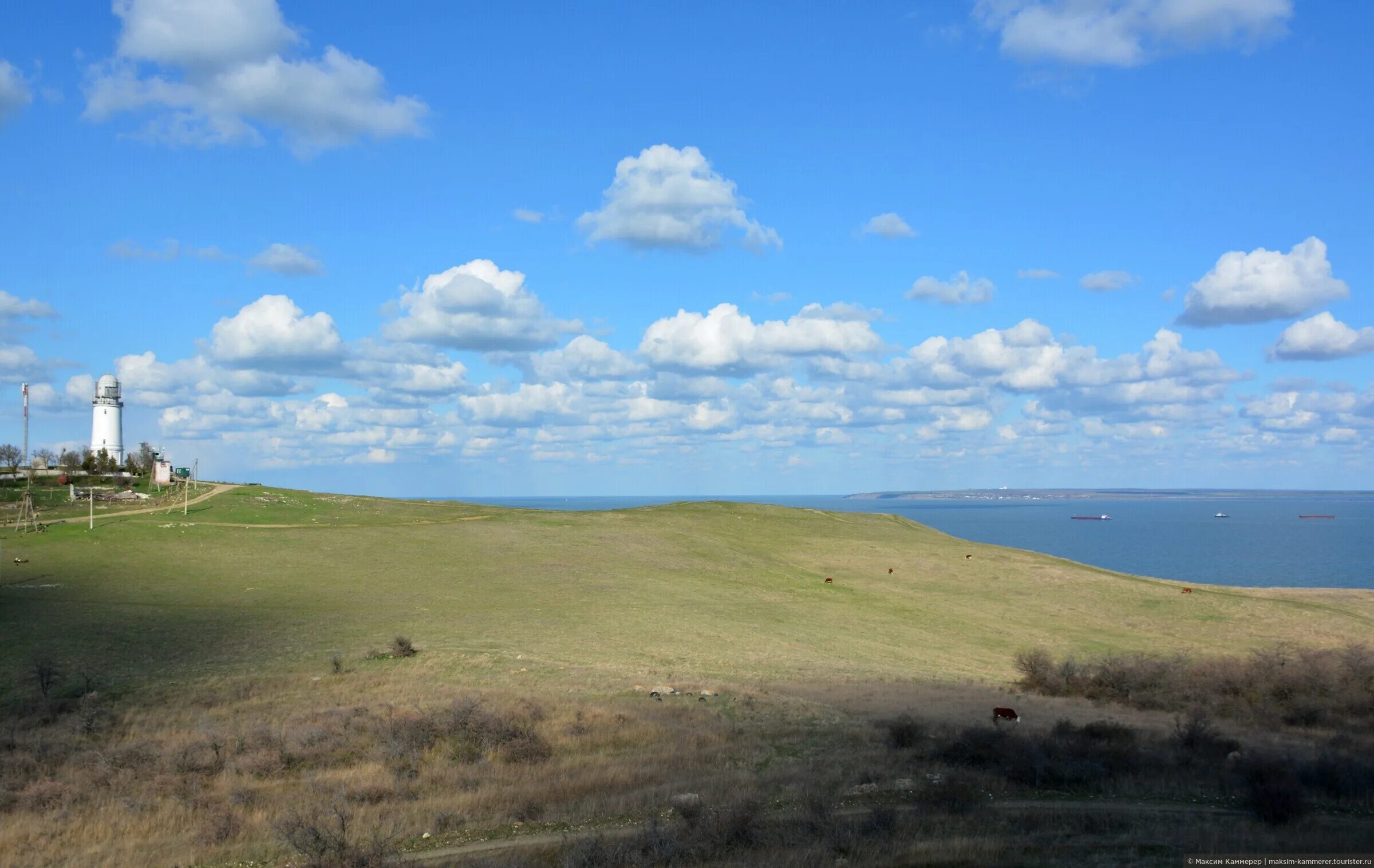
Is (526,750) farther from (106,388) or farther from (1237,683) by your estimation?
(106,388)

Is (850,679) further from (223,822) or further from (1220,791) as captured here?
(223,822)

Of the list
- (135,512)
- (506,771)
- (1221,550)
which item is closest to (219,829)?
(506,771)

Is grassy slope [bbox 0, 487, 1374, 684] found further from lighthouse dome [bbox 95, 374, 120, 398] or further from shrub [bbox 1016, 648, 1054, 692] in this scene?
lighthouse dome [bbox 95, 374, 120, 398]

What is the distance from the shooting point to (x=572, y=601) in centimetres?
3784

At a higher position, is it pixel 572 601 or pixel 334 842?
pixel 334 842

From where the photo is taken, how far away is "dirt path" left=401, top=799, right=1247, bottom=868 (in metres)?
11.8

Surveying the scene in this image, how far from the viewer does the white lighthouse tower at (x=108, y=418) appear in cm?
8962

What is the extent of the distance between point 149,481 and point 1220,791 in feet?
247

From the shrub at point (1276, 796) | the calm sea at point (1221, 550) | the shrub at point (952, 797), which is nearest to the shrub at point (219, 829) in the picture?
the shrub at point (952, 797)

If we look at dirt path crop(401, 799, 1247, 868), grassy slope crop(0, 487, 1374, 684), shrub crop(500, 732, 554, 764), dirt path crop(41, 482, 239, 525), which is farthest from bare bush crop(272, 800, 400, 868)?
dirt path crop(41, 482, 239, 525)

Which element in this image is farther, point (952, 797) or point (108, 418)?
point (108, 418)

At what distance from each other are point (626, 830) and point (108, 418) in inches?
3872

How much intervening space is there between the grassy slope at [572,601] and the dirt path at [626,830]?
1233 centimetres

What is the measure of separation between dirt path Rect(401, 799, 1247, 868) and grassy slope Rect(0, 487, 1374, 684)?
12327 mm
